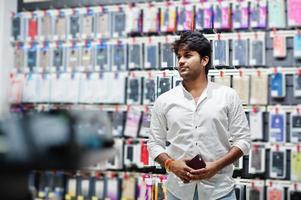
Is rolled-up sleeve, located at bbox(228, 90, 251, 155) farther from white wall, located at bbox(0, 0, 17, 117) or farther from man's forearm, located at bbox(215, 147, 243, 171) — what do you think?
white wall, located at bbox(0, 0, 17, 117)

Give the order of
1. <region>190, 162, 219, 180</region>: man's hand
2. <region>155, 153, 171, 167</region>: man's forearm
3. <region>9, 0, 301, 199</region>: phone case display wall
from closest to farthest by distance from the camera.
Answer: <region>190, 162, 219, 180</region>: man's hand
<region>155, 153, 171, 167</region>: man's forearm
<region>9, 0, 301, 199</region>: phone case display wall

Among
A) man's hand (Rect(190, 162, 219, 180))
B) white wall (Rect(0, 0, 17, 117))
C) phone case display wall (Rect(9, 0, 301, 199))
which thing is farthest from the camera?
white wall (Rect(0, 0, 17, 117))

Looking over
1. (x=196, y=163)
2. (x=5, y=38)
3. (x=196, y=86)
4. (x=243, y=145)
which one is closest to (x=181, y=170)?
(x=196, y=163)

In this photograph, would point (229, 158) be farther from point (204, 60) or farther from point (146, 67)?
point (146, 67)

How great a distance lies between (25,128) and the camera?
76cm

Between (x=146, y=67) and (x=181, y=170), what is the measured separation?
96.7 inches

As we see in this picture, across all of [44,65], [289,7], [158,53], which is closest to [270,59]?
[289,7]

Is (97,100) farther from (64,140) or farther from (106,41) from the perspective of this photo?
(64,140)

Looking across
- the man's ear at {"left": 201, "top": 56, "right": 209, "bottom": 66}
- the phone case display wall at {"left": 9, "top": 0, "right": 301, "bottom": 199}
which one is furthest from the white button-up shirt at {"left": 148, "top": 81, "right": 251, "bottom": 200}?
the phone case display wall at {"left": 9, "top": 0, "right": 301, "bottom": 199}

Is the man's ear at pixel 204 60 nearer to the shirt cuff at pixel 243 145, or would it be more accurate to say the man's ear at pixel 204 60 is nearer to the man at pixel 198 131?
the man at pixel 198 131

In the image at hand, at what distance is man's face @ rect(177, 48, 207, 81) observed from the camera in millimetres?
2133

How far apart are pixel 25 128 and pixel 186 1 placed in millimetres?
3723

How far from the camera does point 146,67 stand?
172 inches

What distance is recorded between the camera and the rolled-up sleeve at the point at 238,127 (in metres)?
2.06
